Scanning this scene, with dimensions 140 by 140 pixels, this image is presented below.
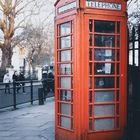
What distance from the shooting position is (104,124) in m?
6.86

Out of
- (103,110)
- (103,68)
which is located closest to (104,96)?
(103,110)

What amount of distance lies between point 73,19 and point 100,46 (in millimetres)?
663

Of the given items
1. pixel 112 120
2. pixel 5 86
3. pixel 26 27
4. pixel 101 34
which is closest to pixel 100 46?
pixel 101 34

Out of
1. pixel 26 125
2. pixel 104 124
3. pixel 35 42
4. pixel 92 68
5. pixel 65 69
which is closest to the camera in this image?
pixel 92 68

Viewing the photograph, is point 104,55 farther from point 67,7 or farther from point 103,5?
point 67,7

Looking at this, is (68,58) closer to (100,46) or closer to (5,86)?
(100,46)

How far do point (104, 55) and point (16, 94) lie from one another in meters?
8.51

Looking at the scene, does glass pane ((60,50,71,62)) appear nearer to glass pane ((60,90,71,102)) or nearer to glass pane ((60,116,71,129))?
glass pane ((60,90,71,102))

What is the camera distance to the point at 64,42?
696 centimetres

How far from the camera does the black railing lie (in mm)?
13742

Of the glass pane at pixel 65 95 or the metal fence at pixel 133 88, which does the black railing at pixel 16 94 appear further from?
the metal fence at pixel 133 88

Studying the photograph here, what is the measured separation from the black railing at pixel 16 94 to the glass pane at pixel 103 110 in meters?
7.24

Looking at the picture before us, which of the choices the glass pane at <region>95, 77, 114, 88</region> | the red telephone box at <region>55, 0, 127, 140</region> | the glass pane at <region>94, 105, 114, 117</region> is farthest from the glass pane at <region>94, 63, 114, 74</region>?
the glass pane at <region>94, 105, 114, 117</region>

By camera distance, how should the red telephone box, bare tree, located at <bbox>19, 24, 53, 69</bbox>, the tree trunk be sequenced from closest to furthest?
the red telephone box, the tree trunk, bare tree, located at <bbox>19, 24, 53, 69</bbox>
